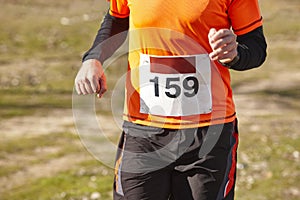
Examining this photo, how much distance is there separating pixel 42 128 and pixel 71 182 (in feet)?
9.85

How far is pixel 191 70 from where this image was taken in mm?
3449

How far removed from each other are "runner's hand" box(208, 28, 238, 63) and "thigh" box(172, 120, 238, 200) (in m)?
0.54

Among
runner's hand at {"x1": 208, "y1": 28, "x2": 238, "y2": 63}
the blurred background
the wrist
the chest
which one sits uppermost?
the chest

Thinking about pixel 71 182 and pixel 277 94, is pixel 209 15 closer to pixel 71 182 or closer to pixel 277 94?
pixel 71 182

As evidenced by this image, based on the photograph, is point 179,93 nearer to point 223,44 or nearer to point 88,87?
point 88,87

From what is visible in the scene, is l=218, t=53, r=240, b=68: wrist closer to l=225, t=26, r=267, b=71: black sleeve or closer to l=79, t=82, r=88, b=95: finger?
l=225, t=26, r=267, b=71: black sleeve

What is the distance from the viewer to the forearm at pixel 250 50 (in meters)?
3.30

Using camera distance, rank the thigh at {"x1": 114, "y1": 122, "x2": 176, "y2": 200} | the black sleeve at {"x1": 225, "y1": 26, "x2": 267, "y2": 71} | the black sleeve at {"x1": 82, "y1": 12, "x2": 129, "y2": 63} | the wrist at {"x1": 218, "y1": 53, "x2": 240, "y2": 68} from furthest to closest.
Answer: the black sleeve at {"x1": 82, "y1": 12, "x2": 129, "y2": 63}, the thigh at {"x1": 114, "y1": 122, "x2": 176, "y2": 200}, the black sleeve at {"x1": 225, "y1": 26, "x2": 267, "y2": 71}, the wrist at {"x1": 218, "y1": 53, "x2": 240, "y2": 68}

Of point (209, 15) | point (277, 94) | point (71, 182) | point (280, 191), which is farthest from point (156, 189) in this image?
point (277, 94)

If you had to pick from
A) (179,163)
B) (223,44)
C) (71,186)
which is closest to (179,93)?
(179,163)

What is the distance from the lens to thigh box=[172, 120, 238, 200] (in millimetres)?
3502

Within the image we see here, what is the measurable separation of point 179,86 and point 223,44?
55 cm

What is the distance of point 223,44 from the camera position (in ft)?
9.78

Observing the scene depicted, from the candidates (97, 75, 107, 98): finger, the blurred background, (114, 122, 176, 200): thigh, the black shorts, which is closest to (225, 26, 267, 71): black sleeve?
the black shorts
